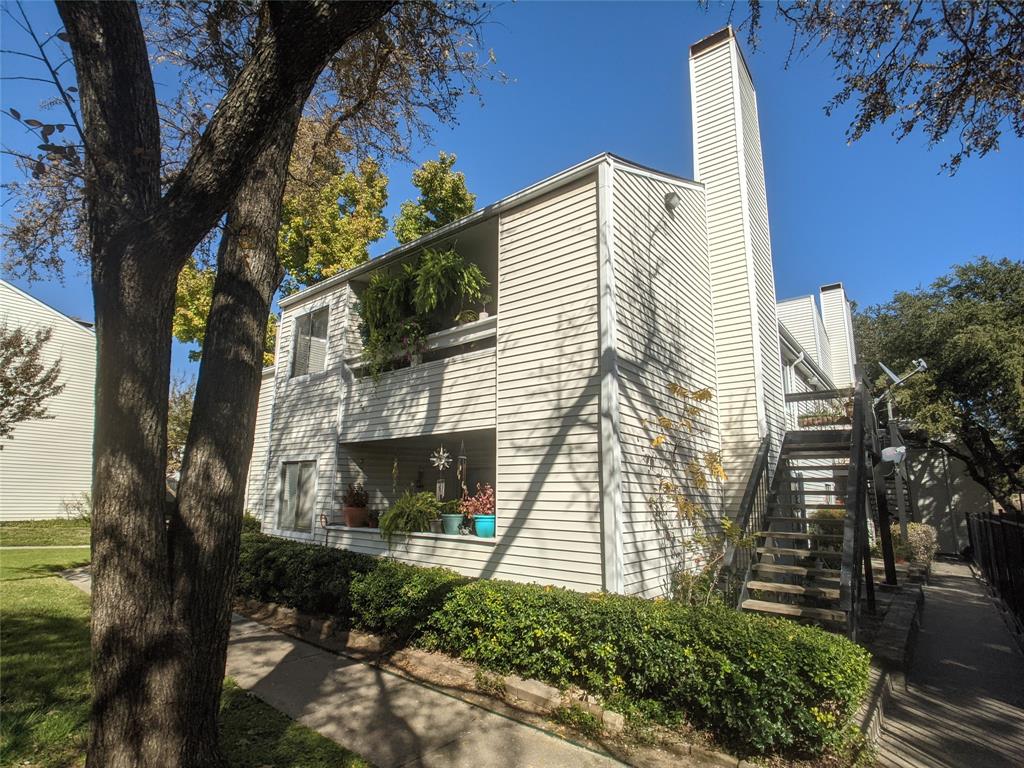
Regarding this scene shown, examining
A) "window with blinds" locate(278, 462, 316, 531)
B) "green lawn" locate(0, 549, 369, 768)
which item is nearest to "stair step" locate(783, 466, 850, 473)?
"green lawn" locate(0, 549, 369, 768)

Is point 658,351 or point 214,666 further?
point 658,351

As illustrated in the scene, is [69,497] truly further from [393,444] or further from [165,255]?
[165,255]

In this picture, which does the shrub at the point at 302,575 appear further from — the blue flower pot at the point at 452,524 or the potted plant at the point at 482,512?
the potted plant at the point at 482,512

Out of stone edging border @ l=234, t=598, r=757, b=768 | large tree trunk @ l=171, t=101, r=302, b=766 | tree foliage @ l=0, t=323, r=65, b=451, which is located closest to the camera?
large tree trunk @ l=171, t=101, r=302, b=766

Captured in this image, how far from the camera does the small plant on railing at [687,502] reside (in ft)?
21.9

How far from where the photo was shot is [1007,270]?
1977cm

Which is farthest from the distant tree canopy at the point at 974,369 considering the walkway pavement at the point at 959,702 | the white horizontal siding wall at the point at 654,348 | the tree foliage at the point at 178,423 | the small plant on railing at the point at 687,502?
the tree foliage at the point at 178,423

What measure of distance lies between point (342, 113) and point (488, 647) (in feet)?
25.7

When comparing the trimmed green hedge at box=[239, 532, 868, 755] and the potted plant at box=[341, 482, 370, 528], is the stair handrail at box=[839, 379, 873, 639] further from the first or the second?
the potted plant at box=[341, 482, 370, 528]

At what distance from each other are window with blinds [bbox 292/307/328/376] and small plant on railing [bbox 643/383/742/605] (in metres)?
7.62

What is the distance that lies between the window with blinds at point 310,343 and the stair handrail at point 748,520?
8.73 meters

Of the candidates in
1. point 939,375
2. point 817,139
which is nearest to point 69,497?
point 817,139

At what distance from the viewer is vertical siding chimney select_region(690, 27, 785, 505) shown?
8922mm

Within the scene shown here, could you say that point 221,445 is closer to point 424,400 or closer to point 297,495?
point 424,400
